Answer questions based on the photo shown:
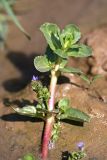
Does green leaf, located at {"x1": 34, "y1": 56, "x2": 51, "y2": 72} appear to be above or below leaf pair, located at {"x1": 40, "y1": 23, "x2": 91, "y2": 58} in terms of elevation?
below

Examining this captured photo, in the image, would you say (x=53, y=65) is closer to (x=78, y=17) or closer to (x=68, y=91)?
(x=68, y=91)

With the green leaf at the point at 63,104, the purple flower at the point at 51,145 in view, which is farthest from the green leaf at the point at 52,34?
the purple flower at the point at 51,145

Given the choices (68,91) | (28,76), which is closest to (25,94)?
(68,91)

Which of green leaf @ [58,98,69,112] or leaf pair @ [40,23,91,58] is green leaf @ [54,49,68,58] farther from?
green leaf @ [58,98,69,112]

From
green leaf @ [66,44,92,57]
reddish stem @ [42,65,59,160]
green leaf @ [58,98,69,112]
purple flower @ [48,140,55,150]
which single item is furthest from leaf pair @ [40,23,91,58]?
purple flower @ [48,140,55,150]

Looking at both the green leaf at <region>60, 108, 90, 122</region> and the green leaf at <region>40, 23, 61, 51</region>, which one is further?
the green leaf at <region>40, 23, 61, 51</region>

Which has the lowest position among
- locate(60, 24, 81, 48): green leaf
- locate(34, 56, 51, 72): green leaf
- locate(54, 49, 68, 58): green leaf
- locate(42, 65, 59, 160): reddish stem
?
locate(42, 65, 59, 160): reddish stem

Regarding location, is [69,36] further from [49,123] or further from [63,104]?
[49,123]

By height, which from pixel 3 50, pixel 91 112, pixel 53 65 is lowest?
pixel 91 112

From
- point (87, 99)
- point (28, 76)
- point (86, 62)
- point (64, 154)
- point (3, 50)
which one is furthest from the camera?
point (3, 50)
